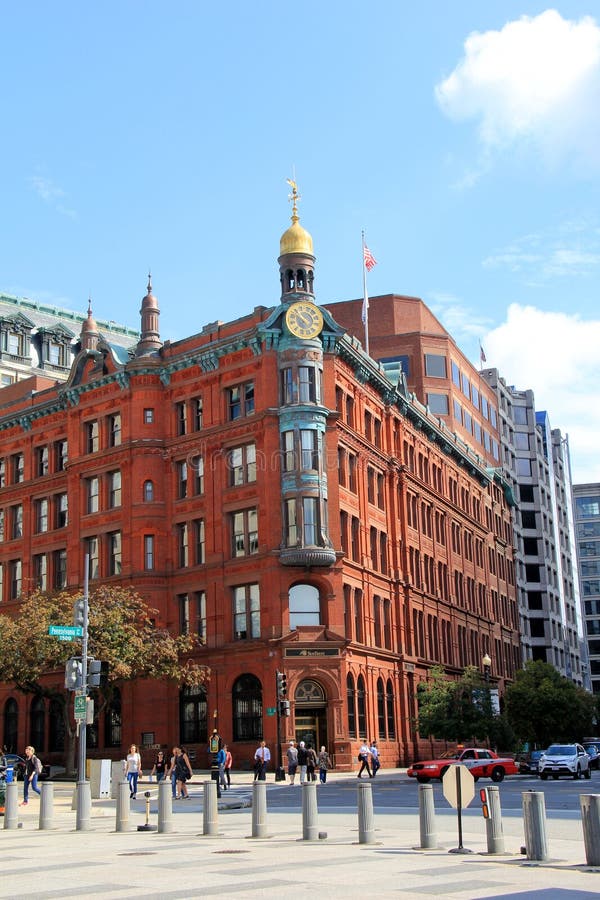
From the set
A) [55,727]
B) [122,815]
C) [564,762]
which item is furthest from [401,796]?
[55,727]

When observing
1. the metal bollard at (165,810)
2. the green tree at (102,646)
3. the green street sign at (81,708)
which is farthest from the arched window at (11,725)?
the metal bollard at (165,810)

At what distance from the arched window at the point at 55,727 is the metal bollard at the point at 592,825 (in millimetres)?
50339

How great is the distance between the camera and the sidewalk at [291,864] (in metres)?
14.1

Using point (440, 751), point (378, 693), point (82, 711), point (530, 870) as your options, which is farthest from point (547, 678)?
point (530, 870)

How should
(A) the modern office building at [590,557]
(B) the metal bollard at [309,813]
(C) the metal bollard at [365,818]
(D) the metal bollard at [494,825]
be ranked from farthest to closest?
(A) the modern office building at [590,557] → (B) the metal bollard at [309,813] → (C) the metal bollard at [365,818] → (D) the metal bollard at [494,825]

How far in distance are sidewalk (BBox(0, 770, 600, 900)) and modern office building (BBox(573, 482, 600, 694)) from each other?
146 metres

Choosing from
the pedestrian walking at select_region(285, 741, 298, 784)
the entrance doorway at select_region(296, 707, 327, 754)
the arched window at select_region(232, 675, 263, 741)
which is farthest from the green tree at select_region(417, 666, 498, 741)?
the pedestrian walking at select_region(285, 741, 298, 784)

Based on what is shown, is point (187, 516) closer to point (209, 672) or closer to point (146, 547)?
point (146, 547)

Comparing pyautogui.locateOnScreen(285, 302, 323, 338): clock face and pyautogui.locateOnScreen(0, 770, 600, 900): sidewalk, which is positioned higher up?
pyautogui.locateOnScreen(285, 302, 323, 338): clock face

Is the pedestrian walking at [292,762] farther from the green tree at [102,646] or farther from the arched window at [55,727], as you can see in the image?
the arched window at [55,727]

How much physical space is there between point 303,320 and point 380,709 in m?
21.1

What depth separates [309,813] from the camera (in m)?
21.1

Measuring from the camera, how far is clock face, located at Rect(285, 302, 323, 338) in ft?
184

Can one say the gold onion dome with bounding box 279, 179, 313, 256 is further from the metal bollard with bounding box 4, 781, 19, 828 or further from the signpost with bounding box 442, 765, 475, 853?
the signpost with bounding box 442, 765, 475, 853
